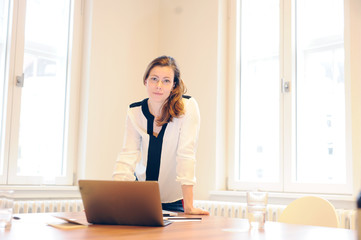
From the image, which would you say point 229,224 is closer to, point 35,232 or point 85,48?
point 35,232

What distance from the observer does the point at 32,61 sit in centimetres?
374

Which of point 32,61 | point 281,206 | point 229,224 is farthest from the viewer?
point 32,61

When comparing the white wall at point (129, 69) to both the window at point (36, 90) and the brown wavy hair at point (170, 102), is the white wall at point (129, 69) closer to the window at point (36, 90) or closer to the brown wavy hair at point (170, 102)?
the window at point (36, 90)

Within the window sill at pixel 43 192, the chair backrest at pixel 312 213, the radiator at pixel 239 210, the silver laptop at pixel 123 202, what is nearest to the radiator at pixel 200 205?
the radiator at pixel 239 210

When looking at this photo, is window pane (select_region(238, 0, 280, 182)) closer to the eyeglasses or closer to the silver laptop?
the eyeglasses

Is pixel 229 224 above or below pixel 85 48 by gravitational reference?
below

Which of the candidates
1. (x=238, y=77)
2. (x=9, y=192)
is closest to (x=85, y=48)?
(x=238, y=77)

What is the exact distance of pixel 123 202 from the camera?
1460 mm

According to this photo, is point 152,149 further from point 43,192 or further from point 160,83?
point 43,192

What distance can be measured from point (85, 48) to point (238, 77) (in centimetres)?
137

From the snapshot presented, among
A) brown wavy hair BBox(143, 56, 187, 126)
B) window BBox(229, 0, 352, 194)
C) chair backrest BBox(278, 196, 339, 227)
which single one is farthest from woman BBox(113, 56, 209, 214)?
window BBox(229, 0, 352, 194)

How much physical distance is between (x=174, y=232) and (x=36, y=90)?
2759 mm

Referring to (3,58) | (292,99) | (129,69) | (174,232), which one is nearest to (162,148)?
(174,232)

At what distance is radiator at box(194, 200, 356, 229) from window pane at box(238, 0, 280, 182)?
402 mm
